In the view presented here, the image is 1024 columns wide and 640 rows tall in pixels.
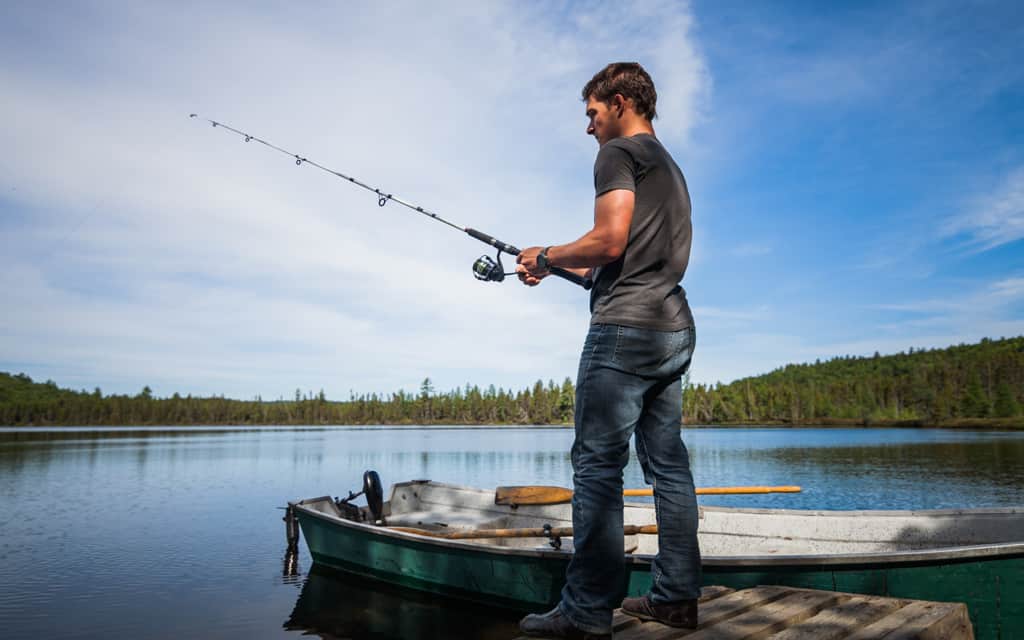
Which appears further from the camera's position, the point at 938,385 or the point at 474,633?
the point at 938,385

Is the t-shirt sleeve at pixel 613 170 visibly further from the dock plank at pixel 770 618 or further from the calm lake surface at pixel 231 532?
the calm lake surface at pixel 231 532

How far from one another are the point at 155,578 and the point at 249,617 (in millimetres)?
3292

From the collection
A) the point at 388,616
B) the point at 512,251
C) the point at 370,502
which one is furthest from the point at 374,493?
the point at 512,251

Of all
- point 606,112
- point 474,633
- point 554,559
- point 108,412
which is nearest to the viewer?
point 606,112

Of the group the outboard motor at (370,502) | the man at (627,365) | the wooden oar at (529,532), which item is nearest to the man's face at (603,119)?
the man at (627,365)

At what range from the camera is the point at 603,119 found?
10.4 feet

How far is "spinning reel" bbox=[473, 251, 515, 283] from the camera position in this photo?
5500mm

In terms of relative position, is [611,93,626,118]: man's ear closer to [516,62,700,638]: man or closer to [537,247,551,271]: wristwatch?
[516,62,700,638]: man

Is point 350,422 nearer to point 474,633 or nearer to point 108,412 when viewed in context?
point 108,412

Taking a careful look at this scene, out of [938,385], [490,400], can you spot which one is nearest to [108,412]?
[490,400]

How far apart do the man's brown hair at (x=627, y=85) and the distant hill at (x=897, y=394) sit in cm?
10250

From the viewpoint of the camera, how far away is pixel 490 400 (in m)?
172

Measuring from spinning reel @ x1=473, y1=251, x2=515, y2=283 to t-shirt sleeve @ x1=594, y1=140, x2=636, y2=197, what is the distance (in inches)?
101

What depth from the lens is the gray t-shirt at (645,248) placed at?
285 cm
